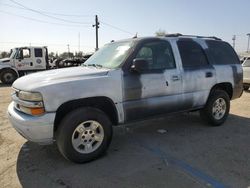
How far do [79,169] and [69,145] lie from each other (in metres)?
0.38

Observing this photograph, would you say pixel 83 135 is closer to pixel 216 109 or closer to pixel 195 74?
pixel 195 74

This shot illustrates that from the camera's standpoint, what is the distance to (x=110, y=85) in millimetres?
4125

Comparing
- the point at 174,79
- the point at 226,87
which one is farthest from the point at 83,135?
the point at 226,87

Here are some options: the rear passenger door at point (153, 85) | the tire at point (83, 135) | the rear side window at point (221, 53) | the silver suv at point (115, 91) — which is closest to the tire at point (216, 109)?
the silver suv at point (115, 91)

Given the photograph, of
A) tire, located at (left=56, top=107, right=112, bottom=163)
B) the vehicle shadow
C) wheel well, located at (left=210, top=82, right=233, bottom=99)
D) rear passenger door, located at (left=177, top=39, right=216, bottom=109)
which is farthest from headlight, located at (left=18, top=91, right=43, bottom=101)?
wheel well, located at (left=210, top=82, right=233, bottom=99)

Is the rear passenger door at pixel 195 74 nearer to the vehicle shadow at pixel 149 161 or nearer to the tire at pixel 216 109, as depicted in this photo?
the tire at pixel 216 109

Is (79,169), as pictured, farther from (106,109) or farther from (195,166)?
(195,166)

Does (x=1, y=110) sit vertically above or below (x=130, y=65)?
below

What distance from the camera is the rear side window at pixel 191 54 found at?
5.19 metres

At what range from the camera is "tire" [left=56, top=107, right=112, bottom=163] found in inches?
150

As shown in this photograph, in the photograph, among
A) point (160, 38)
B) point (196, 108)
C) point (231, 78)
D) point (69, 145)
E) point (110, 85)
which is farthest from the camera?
point (231, 78)

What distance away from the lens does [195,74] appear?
207 inches

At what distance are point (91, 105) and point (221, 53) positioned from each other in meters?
3.44

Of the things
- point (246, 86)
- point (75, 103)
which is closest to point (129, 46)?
point (75, 103)
